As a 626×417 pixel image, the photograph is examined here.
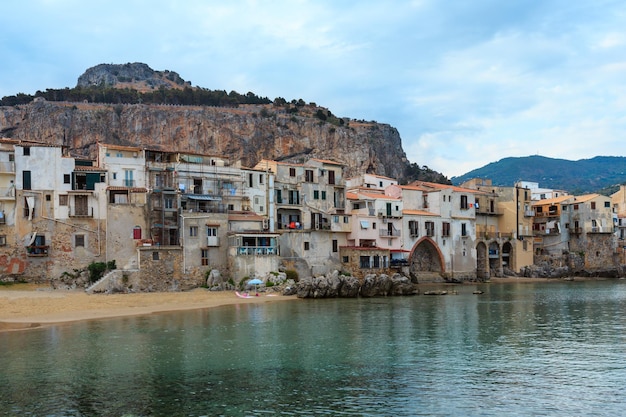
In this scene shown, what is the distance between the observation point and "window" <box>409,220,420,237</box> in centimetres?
7519

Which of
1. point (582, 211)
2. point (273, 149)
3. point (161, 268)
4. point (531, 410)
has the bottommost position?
point (531, 410)

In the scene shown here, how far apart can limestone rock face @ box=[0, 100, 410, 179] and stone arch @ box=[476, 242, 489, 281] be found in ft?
146

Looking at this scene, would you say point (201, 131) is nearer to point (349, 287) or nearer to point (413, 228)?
point (413, 228)

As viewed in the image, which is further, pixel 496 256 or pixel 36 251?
pixel 496 256

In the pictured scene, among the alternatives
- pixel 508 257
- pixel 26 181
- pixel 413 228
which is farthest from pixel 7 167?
pixel 508 257

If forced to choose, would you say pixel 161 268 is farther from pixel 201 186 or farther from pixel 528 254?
pixel 528 254

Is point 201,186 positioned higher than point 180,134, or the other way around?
point 180,134

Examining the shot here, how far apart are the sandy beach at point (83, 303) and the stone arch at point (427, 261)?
27.7 meters

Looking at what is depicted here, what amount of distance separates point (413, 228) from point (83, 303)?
135 feet

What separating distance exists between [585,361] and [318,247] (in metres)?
39.0

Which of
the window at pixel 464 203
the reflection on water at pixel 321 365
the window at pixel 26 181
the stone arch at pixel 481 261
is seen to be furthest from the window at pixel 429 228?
the window at pixel 26 181

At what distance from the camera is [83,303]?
155ft

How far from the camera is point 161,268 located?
55.1m

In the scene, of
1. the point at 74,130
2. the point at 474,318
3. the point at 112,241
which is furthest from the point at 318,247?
the point at 74,130
